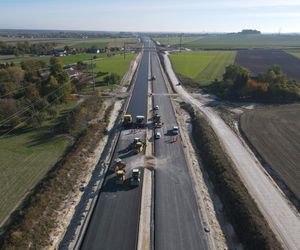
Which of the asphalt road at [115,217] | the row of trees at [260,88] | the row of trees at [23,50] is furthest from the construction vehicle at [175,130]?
the row of trees at [23,50]

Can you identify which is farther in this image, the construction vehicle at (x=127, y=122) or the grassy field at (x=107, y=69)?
the grassy field at (x=107, y=69)

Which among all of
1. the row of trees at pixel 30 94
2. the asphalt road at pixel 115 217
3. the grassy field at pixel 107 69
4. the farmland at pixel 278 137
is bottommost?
the grassy field at pixel 107 69

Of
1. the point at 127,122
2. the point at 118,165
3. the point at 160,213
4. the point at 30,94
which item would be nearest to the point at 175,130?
the point at 127,122

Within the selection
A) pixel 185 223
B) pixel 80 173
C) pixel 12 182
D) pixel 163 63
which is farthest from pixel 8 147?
pixel 163 63

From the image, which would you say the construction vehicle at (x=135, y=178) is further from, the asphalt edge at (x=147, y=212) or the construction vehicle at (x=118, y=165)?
the construction vehicle at (x=118, y=165)

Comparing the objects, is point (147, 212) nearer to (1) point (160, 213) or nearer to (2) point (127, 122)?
(1) point (160, 213)

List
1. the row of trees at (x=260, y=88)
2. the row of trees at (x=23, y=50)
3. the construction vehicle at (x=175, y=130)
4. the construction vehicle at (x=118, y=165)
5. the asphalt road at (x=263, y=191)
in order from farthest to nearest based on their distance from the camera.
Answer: the row of trees at (x=23, y=50), the row of trees at (x=260, y=88), the construction vehicle at (x=175, y=130), the construction vehicle at (x=118, y=165), the asphalt road at (x=263, y=191)
